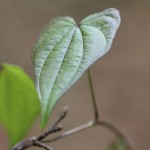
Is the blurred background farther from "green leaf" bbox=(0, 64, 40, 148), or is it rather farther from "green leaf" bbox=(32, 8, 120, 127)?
"green leaf" bbox=(32, 8, 120, 127)

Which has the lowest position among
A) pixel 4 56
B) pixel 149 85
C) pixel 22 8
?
pixel 149 85

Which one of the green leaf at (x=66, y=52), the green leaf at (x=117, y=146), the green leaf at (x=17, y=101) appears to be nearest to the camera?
the green leaf at (x=66, y=52)

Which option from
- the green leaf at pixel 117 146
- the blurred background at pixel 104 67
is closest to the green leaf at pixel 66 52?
the green leaf at pixel 117 146

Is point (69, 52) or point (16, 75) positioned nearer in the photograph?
point (69, 52)

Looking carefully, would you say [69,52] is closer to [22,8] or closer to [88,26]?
[88,26]

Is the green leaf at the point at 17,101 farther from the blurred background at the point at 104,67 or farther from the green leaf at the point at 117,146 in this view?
the blurred background at the point at 104,67

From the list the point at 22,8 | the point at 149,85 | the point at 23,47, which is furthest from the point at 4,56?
the point at 149,85
